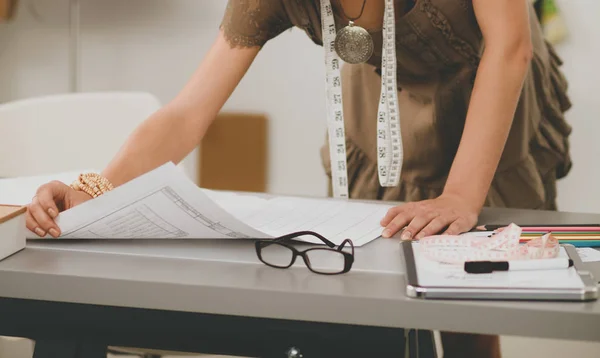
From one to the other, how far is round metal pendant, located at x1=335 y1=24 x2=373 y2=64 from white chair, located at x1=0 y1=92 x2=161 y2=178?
2.36 feet

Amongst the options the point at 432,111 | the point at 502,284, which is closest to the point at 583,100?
the point at 432,111

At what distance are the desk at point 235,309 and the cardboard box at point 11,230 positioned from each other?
13 millimetres

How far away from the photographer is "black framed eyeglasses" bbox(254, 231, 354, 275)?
30.3 inches

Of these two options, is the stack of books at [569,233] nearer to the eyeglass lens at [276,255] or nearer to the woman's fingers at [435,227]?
the woman's fingers at [435,227]

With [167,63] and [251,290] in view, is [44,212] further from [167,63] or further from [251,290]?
[167,63]

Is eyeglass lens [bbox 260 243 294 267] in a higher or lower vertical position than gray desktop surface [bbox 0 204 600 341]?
higher

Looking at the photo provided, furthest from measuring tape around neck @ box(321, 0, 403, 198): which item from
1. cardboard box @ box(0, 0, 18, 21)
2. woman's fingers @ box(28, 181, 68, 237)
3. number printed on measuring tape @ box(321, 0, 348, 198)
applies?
cardboard box @ box(0, 0, 18, 21)

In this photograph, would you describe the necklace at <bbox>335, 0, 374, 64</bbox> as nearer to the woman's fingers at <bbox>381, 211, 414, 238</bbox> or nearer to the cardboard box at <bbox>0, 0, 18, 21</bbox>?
the woman's fingers at <bbox>381, 211, 414, 238</bbox>

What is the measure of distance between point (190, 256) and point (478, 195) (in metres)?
0.41

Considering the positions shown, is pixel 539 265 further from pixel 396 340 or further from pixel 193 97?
pixel 193 97

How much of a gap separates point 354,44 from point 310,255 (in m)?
0.53

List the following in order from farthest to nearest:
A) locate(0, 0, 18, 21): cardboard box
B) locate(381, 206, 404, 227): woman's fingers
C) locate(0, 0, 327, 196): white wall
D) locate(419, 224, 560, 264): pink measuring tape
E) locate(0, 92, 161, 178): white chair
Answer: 1. locate(0, 0, 18, 21): cardboard box
2. locate(0, 0, 327, 196): white wall
3. locate(0, 92, 161, 178): white chair
4. locate(381, 206, 404, 227): woman's fingers
5. locate(419, 224, 560, 264): pink measuring tape

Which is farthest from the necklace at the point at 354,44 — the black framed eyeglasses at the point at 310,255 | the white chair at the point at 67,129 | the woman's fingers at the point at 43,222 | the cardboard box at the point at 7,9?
the cardboard box at the point at 7,9

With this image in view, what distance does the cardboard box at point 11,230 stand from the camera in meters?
0.81
